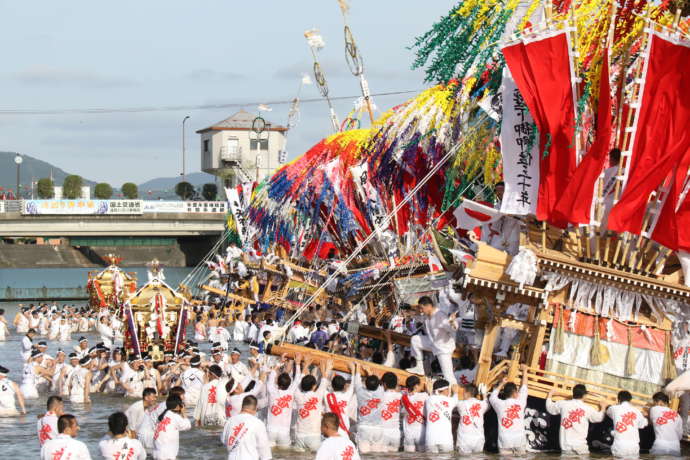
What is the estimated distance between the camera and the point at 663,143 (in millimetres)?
16312

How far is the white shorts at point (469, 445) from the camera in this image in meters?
15.2

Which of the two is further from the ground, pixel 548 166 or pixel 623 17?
pixel 623 17

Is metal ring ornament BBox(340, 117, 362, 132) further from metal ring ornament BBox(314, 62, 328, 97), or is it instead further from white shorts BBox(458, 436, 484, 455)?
white shorts BBox(458, 436, 484, 455)

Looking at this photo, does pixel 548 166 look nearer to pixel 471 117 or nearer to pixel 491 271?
pixel 491 271

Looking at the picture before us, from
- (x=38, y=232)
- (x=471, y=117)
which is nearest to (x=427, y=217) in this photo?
(x=471, y=117)

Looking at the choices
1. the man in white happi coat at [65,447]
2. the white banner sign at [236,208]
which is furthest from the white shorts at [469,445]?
the white banner sign at [236,208]

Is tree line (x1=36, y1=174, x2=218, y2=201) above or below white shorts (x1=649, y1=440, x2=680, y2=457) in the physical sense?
above

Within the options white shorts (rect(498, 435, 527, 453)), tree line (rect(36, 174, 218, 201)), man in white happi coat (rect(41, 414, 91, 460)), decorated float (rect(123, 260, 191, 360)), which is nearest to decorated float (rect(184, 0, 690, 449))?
white shorts (rect(498, 435, 527, 453))

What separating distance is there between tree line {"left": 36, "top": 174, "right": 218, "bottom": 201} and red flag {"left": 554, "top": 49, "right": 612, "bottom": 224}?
3278 inches

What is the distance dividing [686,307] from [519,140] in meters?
3.69

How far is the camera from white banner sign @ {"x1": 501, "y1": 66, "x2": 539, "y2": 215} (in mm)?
16969

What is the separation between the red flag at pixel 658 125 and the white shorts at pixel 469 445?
Result: 3.84 meters

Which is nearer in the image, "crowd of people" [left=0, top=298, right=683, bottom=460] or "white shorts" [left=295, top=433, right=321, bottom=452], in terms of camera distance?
"crowd of people" [left=0, top=298, right=683, bottom=460]

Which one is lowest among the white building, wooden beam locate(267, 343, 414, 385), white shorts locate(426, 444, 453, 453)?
white shorts locate(426, 444, 453, 453)
